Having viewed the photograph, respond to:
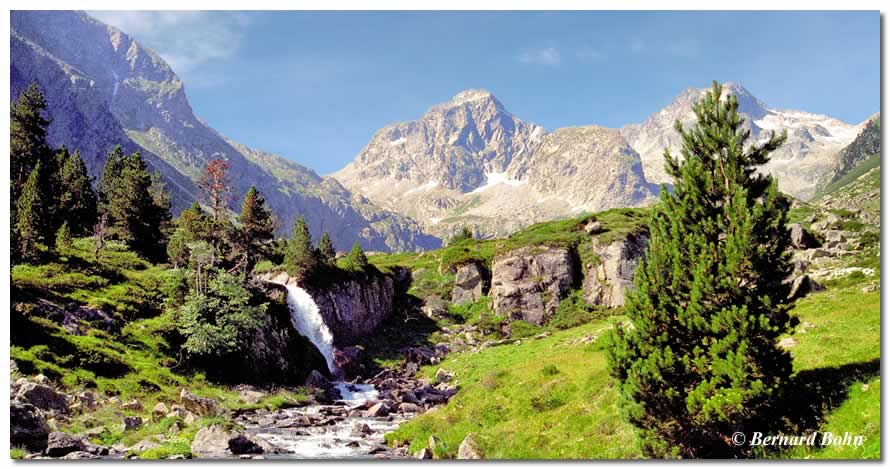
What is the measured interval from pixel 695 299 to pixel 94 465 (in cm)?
1785

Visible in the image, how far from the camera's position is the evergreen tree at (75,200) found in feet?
223

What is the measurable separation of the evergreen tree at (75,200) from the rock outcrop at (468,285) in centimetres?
4450

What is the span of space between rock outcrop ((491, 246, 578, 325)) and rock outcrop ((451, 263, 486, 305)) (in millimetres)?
2184

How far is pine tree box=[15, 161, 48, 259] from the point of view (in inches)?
1663

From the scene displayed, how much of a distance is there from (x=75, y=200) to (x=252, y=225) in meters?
25.9

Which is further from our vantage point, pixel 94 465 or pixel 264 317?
pixel 264 317

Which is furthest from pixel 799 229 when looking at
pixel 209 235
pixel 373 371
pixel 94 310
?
pixel 94 310

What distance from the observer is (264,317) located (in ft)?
140

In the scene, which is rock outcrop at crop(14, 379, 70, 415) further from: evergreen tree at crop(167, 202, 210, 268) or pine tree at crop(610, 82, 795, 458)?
evergreen tree at crop(167, 202, 210, 268)

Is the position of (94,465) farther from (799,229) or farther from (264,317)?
(799,229)

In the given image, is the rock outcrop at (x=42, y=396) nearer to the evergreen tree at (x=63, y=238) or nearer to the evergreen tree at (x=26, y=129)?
the evergreen tree at (x=63, y=238)

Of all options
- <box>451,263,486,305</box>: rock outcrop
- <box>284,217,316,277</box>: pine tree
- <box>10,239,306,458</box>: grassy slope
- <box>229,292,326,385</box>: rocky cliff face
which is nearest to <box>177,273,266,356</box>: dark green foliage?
<box>229,292,326,385</box>: rocky cliff face

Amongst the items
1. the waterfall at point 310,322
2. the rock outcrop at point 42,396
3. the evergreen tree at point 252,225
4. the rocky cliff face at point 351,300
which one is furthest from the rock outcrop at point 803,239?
the rock outcrop at point 42,396

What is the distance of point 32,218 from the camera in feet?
155
